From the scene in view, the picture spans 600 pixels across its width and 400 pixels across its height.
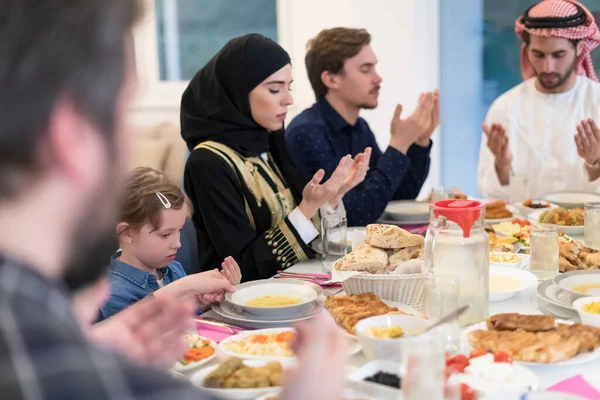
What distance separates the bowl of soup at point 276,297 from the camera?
1.76 meters

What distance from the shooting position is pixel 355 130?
3658mm

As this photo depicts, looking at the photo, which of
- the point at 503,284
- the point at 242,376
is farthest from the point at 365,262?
the point at 242,376

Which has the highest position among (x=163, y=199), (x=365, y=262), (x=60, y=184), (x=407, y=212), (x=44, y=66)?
(x=44, y=66)

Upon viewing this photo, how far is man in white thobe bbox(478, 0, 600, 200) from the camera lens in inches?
151

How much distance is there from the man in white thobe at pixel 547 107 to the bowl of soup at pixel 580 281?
1.81 meters

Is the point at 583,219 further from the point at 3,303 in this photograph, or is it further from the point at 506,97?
the point at 3,303

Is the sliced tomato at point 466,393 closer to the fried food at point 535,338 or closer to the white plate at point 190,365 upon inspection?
the fried food at point 535,338

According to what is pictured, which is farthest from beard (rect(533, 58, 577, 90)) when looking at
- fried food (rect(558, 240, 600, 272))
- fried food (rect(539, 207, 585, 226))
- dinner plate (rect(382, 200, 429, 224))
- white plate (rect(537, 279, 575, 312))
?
white plate (rect(537, 279, 575, 312))

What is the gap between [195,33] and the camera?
5984 millimetres

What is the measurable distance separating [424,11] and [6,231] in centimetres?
493

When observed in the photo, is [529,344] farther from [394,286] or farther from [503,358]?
[394,286]

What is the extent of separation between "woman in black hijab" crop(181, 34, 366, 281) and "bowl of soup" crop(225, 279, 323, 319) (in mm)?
474

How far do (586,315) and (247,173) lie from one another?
54.8 inches

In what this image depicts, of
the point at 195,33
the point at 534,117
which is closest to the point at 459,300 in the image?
the point at 534,117
